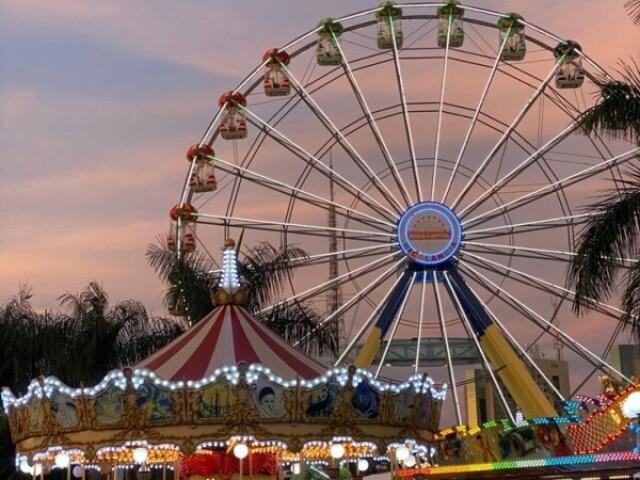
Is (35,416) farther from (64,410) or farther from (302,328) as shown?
(302,328)

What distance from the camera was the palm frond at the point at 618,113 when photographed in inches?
451

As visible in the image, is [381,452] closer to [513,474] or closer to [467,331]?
[513,474]

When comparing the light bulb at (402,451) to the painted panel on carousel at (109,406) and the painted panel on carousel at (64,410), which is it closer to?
A: the painted panel on carousel at (109,406)

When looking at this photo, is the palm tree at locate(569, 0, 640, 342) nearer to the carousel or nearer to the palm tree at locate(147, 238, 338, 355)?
the carousel

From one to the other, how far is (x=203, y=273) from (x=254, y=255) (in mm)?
1107

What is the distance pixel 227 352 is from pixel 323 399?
1.75 m

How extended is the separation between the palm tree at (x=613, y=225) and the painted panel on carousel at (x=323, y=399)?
4372 mm

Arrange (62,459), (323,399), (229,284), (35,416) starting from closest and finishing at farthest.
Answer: (323,399) → (35,416) → (62,459) → (229,284)

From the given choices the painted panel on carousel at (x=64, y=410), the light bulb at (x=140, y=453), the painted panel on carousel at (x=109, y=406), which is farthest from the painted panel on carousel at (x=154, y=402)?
the light bulb at (x=140, y=453)

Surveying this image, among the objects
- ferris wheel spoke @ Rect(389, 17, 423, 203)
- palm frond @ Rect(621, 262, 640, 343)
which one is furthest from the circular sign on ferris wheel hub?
palm frond @ Rect(621, 262, 640, 343)

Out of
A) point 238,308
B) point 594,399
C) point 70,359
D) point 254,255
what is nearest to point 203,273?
point 254,255

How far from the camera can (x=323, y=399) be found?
49.7ft

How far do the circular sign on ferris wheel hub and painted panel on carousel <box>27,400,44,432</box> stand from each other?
9.96 meters

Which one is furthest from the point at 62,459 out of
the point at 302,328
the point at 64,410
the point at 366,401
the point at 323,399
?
the point at 302,328
